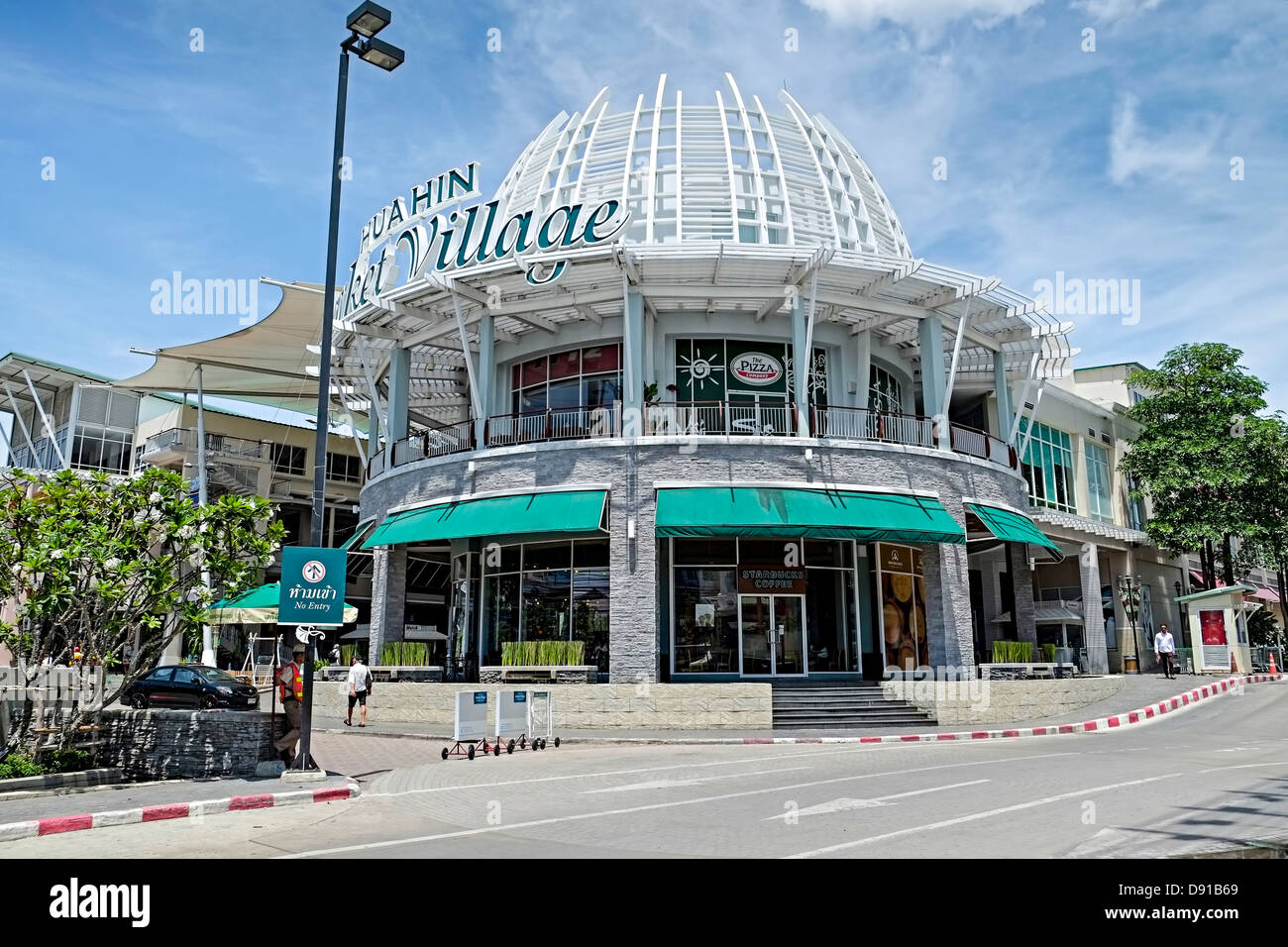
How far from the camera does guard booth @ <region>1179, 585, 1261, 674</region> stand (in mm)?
34031

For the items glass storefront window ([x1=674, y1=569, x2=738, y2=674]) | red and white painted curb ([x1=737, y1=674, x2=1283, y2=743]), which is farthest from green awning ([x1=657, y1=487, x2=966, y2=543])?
red and white painted curb ([x1=737, y1=674, x2=1283, y2=743])

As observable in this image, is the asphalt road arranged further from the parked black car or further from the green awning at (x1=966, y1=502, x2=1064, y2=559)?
the parked black car

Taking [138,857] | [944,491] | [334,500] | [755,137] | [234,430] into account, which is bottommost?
[138,857]

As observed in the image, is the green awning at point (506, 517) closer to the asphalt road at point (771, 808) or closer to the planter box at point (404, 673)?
the planter box at point (404, 673)

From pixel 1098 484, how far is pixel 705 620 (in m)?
25.9

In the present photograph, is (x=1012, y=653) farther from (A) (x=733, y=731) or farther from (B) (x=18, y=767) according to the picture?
(B) (x=18, y=767)

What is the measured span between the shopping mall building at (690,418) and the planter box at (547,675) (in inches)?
24.0

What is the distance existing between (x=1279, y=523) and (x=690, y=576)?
28596 mm

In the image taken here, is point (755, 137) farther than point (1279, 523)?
No

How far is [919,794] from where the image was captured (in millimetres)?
11180

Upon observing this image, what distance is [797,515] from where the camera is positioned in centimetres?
2338
